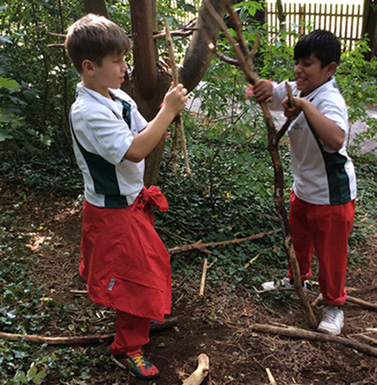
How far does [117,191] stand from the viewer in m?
2.23

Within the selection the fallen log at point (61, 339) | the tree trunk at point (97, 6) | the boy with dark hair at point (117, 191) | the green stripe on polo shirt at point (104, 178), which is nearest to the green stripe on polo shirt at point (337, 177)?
the boy with dark hair at point (117, 191)

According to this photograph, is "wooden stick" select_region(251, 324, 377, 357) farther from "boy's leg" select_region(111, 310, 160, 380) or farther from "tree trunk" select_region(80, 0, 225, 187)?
"tree trunk" select_region(80, 0, 225, 187)

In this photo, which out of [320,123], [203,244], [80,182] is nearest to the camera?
[320,123]

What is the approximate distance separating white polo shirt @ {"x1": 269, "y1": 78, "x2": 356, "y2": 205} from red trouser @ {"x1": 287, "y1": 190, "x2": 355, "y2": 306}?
70 mm

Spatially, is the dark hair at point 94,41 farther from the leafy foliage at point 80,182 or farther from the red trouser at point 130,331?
the red trouser at point 130,331

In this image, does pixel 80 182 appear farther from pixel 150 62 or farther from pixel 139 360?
pixel 139 360

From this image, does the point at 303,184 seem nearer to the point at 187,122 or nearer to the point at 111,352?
the point at 111,352

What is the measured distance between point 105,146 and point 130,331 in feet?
3.46

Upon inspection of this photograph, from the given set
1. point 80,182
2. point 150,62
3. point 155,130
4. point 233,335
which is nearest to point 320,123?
point 155,130

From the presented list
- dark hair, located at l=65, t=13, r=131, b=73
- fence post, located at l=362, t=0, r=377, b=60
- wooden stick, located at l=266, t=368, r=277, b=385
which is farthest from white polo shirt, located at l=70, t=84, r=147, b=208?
fence post, located at l=362, t=0, r=377, b=60

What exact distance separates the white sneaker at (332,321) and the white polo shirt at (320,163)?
76cm

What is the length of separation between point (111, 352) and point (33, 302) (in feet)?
2.40

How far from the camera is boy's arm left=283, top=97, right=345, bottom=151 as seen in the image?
2365 mm

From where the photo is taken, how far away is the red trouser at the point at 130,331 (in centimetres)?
240
